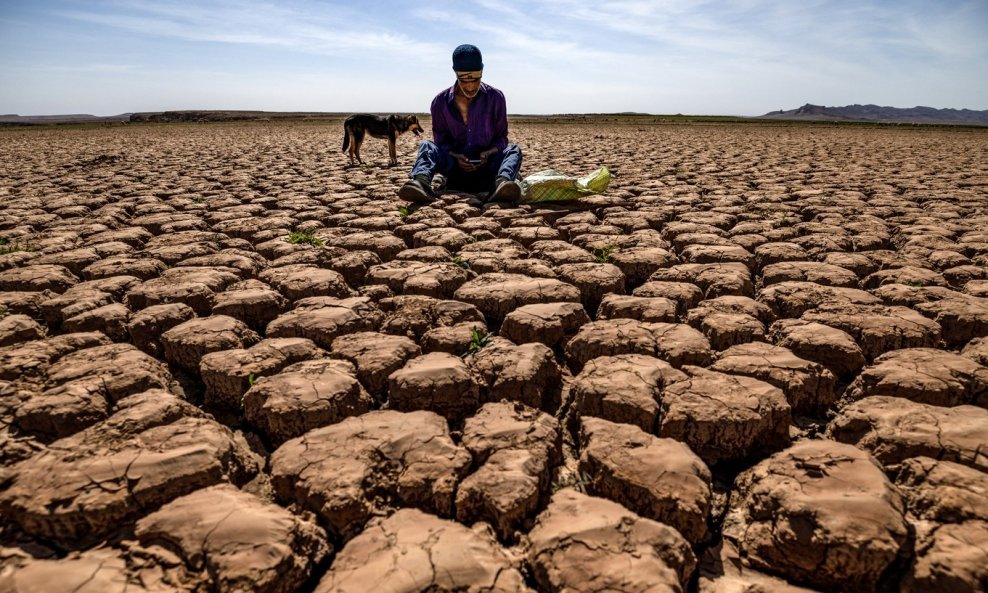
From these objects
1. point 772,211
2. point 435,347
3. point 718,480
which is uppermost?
point 772,211

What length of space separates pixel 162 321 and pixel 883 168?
7.07m

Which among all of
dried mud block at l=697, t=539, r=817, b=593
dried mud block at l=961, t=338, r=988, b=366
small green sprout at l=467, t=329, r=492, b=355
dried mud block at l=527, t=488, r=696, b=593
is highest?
dried mud block at l=961, t=338, r=988, b=366

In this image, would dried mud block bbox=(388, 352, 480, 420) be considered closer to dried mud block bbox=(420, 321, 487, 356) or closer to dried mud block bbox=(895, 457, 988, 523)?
dried mud block bbox=(420, 321, 487, 356)

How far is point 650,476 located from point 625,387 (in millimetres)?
345

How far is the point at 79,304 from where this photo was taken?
6.53ft

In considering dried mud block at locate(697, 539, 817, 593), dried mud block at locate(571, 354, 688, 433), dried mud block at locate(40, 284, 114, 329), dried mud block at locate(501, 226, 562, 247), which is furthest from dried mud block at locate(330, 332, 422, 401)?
dried mud block at locate(501, 226, 562, 247)

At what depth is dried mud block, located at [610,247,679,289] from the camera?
7.87ft

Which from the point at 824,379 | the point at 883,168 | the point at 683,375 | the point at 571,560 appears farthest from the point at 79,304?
the point at 883,168

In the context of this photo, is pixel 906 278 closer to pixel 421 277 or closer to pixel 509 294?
pixel 509 294

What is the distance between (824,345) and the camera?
1.66 metres

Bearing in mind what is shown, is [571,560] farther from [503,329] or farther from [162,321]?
[162,321]

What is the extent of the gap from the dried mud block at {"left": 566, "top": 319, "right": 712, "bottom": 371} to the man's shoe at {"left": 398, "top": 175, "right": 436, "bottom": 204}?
227cm

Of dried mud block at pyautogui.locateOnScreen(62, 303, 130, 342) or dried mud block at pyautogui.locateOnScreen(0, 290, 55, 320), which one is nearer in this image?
dried mud block at pyautogui.locateOnScreen(62, 303, 130, 342)

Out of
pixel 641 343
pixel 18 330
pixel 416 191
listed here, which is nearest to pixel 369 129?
pixel 416 191
